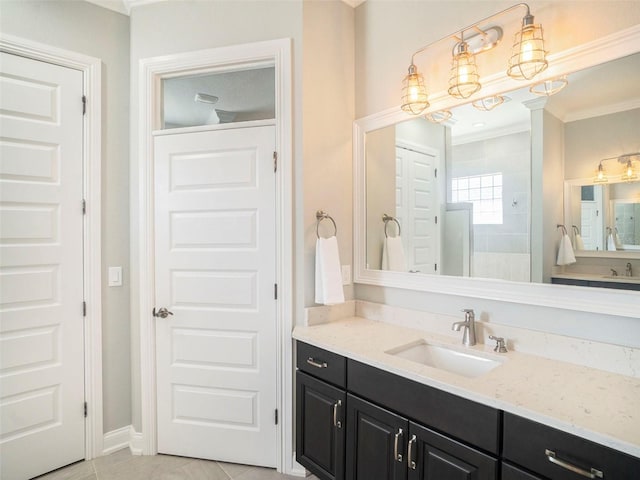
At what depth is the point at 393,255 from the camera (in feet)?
7.14

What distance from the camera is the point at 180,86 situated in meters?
2.35

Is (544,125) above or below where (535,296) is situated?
above

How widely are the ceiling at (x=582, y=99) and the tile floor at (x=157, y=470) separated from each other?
218cm

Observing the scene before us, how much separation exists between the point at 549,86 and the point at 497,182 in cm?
44

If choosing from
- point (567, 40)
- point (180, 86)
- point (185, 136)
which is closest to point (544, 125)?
point (567, 40)

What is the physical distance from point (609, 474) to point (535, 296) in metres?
0.74

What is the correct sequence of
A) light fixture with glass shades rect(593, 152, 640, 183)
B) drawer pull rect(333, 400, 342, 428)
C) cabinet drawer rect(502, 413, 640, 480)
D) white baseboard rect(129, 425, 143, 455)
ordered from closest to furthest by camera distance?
cabinet drawer rect(502, 413, 640, 480), light fixture with glass shades rect(593, 152, 640, 183), drawer pull rect(333, 400, 342, 428), white baseboard rect(129, 425, 143, 455)

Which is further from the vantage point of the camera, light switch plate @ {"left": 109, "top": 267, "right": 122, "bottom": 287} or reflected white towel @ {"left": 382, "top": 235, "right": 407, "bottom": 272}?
light switch plate @ {"left": 109, "top": 267, "right": 122, "bottom": 287}

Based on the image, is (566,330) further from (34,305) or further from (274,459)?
(34,305)

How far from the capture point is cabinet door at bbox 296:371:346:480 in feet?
5.68

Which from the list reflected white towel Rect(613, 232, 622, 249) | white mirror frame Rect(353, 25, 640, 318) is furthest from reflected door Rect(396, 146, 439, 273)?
reflected white towel Rect(613, 232, 622, 249)

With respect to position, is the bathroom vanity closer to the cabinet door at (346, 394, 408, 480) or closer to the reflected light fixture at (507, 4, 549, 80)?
the cabinet door at (346, 394, 408, 480)

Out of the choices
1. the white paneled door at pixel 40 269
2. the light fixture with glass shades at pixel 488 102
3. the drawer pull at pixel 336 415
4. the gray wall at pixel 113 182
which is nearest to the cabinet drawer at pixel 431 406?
the drawer pull at pixel 336 415

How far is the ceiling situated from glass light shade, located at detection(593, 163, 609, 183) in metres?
0.21
